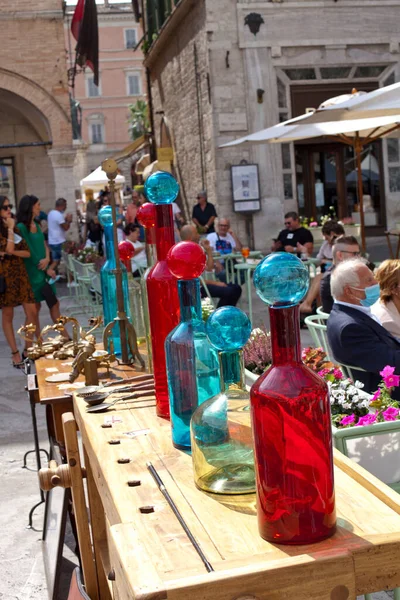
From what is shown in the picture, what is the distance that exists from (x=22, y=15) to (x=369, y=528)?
1674cm

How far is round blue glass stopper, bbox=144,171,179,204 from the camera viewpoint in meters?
2.30

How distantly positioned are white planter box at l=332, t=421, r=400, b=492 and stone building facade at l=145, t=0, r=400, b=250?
1256cm

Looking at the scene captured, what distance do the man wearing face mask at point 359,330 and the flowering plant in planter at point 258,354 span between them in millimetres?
323

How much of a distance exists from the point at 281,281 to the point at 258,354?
2288mm

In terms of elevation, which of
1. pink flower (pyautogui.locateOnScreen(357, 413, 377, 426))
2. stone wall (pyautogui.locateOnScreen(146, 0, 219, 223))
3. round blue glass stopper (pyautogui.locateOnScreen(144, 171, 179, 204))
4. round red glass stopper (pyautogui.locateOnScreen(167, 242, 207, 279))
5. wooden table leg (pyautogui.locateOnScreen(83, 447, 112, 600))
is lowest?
wooden table leg (pyautogui.locateOnScreen(83, 447, 112, 600))

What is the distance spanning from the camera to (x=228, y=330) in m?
1.63

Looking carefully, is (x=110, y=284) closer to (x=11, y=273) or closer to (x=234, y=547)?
(x=234, y=547)

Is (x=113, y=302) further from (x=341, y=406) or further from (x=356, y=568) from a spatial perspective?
(x=356, y=568)

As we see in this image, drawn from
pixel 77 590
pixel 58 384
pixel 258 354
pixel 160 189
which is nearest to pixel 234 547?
pixel 77 590

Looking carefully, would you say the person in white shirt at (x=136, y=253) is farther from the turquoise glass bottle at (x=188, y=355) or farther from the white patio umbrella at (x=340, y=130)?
the turquoise glass bottle at (x=188, y=355)

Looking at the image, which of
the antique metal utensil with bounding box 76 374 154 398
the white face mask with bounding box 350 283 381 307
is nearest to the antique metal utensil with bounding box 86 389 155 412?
the antique metal utensil with bounding box 76 374 154 398

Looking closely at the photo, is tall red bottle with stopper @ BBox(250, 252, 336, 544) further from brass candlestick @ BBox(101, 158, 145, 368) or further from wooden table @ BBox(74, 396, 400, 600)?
brass candlestick @ BBox(101, 158, 145, 368)

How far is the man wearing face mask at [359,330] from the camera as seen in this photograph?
3.62m

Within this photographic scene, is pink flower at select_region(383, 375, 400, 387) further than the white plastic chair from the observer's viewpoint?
No
